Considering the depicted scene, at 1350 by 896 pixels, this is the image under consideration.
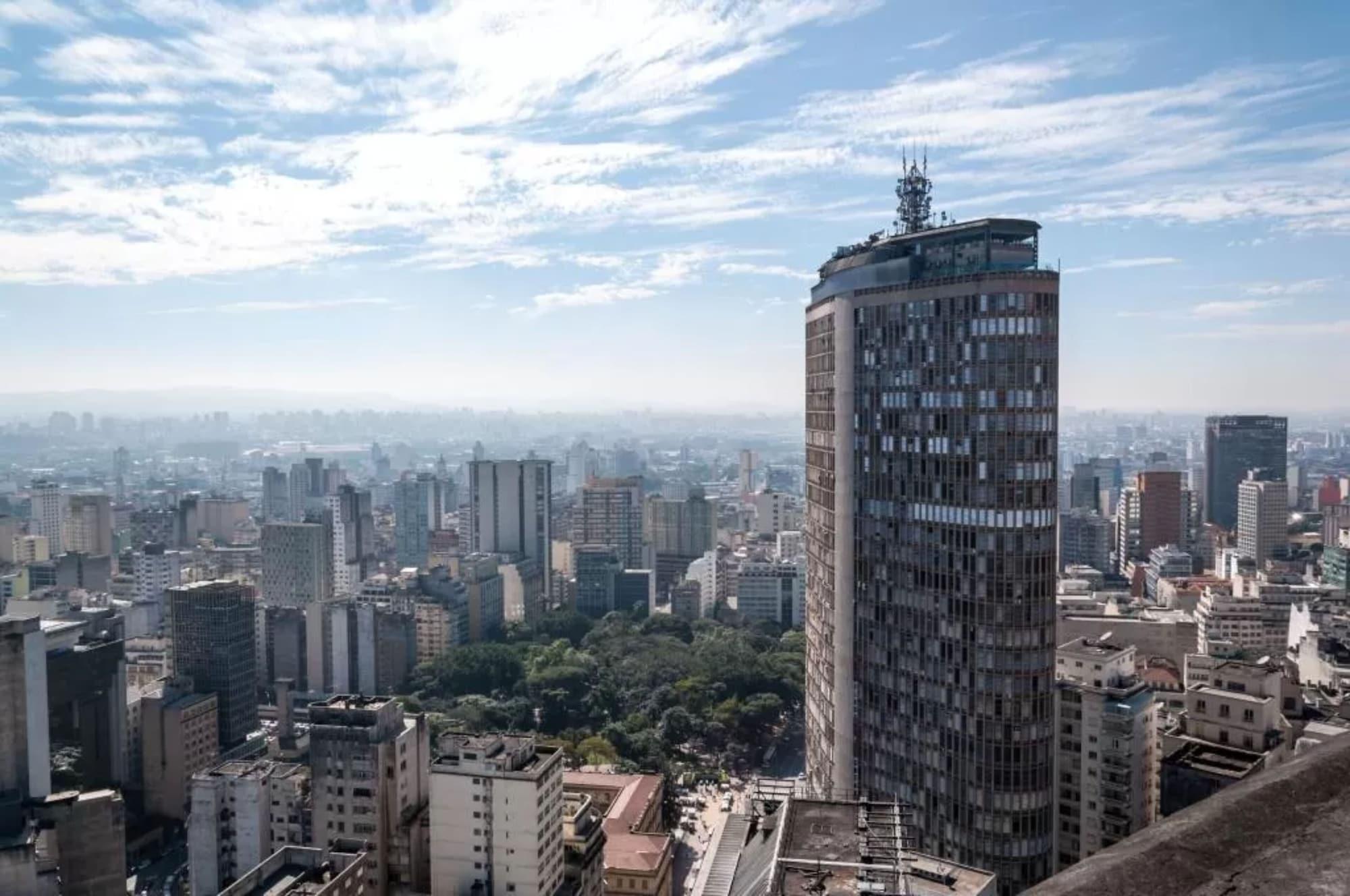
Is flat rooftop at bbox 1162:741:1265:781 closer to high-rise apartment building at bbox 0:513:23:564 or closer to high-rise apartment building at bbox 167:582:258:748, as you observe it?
high-rise apartment building at bbox 167:582:258:748

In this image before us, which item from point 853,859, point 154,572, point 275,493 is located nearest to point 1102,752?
point 853,859

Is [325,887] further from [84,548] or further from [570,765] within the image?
[84,548]

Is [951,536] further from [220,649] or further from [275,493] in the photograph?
[275,493]

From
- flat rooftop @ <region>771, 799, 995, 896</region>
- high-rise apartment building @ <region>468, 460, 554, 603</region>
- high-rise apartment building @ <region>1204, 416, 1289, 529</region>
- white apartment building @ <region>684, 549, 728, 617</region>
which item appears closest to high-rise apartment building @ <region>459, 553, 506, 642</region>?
high-rise apartment building @ <region>468, 460, 554, 603</region>

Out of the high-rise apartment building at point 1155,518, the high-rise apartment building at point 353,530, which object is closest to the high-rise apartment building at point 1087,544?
the high-rise apartment building at point 1155,518

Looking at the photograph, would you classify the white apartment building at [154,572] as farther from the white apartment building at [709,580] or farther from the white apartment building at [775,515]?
the white apartment building at [775,515]

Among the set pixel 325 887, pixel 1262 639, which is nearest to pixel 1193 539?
pixel 1262 639
